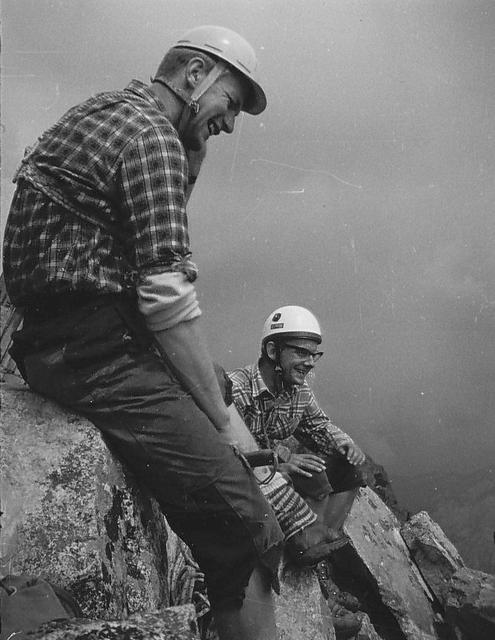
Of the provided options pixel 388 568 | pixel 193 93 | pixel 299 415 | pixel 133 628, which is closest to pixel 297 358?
pixel 299 415

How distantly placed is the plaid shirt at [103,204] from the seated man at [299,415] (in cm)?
420

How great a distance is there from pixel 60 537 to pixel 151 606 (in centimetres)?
64

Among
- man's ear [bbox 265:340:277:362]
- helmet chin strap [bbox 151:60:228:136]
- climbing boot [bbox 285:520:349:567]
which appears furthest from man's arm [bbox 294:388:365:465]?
helmet chin strap [bbox 151:60:228:136]

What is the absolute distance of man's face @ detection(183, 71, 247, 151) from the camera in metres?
3.27

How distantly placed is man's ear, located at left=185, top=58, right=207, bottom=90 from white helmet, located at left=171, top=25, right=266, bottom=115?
0.09 metres

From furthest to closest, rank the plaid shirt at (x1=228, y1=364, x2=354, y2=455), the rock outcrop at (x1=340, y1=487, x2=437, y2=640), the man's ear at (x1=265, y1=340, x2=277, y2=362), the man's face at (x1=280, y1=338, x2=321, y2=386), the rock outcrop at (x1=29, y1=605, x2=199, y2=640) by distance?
1. the rock outcrop at (x1=340, y1=487, x2=437, y2=640)
2. the man's ear at (x1=265, y1=340, x2=277, y2=362)
3. the man's face at (x1=280, y1=338, x2=321, y2=386)
4. the plaid shirt at (x1=228, y1=364, x2=354, y2=455)
5. the rock outcrop at (x1=29, y1=605, x2=199, y2=640)

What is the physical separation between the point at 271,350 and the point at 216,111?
15.3 ft

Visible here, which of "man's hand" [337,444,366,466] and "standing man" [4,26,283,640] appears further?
"man's hand" [337,444,366,466]

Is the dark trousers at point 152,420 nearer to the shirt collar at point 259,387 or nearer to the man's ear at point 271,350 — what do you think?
the shirt collar at point 259,387

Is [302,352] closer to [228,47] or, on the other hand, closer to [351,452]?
[351,452]

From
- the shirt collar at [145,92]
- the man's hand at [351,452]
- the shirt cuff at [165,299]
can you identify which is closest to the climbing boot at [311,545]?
the man's hand at [351,452]

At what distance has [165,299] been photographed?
2.78 m

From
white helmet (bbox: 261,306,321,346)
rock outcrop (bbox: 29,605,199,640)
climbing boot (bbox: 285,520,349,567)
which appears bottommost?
climbing boot (bbox: 285,520,349,567)

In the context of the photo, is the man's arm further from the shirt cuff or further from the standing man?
the shirt cuff
